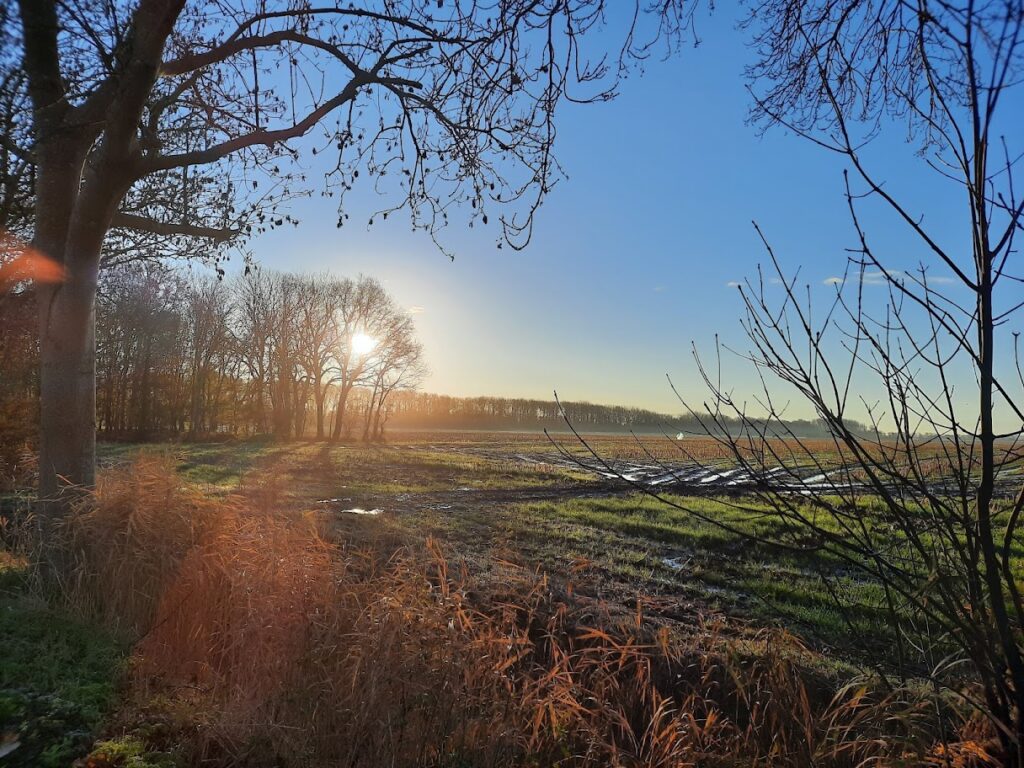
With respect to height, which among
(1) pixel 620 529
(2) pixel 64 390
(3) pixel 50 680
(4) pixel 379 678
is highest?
(2) pixel 64 390

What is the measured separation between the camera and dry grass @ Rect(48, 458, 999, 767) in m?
2.98

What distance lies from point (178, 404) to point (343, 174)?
38771mm

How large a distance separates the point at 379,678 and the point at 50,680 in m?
1.56

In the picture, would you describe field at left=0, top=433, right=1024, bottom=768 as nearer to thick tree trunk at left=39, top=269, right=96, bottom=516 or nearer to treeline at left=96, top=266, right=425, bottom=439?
thick tree trunk at left=39, top=269, right=96, bottom=516

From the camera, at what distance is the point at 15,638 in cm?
333

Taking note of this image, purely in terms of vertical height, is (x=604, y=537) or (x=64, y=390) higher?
(x=64, y=390)

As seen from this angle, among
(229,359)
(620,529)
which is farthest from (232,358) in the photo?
(620,529)

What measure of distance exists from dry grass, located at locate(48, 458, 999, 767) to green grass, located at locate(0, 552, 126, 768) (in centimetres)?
21

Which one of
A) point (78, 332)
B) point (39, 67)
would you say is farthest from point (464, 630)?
point (39, 67)

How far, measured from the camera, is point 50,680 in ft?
9.54

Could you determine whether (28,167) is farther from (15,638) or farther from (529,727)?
(529,727)

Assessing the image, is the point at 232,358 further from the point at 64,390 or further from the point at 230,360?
the point at 64,390

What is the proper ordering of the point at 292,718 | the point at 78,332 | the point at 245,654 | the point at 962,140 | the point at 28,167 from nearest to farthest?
the point at 962,140 < the point at 292,718 < the point at 245,654 < the point at 78,332 < the point at 28,167

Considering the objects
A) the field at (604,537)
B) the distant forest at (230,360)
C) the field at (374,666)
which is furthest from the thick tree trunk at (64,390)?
the distant forest at (230,360)
